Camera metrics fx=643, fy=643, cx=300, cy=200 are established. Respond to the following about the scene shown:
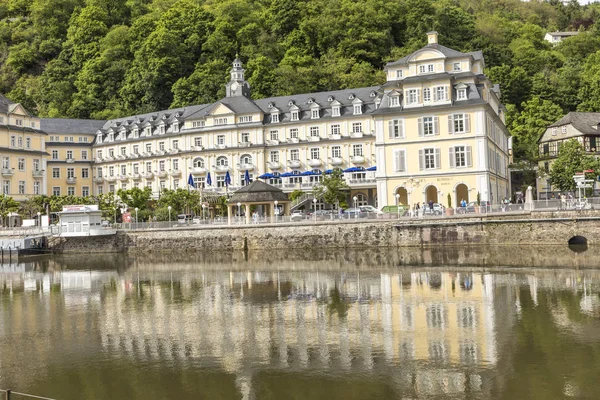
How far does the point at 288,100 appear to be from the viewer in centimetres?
7181

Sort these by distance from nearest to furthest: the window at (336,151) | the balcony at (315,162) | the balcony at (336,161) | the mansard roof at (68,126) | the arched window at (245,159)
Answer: the balcony at (336,161), the window at (336,151), the balcony at (315,162), the arched window at (245,159), the mansard roof at (68,126)

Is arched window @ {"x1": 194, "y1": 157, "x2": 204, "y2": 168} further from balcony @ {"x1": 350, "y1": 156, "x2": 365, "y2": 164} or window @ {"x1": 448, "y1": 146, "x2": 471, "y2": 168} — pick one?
window @ {"x1": 448, "y1": 146, "x2": 471, "y2": 168}

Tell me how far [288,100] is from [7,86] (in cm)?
5693

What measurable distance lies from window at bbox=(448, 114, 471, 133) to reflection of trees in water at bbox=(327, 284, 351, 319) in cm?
2902

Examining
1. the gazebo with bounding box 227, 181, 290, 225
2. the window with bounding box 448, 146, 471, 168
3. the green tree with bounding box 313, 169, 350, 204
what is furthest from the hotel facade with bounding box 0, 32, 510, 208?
the gazebo with bounding box 227, 181, 290, 225

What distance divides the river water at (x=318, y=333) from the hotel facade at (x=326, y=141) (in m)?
18.6

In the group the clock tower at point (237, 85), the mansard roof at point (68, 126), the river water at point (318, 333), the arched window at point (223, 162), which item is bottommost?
the river water at point (318, 333)

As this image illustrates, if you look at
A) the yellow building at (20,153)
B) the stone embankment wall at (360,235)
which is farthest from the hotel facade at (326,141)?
the stone embankment wall at (360,235)

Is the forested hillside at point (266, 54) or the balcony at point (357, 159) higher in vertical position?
the forested hillside at point (266, 54)

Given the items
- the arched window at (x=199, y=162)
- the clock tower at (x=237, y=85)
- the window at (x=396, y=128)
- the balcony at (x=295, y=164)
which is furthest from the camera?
the clock tower at (x=237, y=85)

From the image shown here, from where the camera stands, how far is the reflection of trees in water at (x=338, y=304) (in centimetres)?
2192

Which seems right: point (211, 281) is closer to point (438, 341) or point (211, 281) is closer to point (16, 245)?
point (438, 341)

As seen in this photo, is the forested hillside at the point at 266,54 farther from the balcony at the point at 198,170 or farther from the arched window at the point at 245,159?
the balcony at the point at 198,170

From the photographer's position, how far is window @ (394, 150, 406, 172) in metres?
52.8
